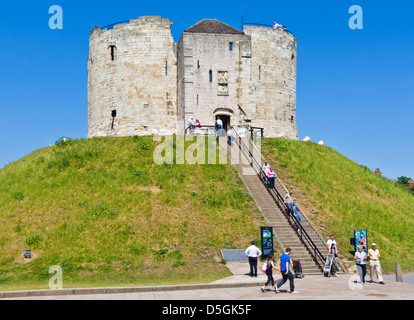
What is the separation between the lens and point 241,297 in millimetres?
13141

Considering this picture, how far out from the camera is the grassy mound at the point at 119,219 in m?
19.4

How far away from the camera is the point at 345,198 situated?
27.5 meters

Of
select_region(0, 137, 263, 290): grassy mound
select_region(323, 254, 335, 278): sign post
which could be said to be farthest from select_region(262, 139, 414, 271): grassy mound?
select_region(0, 137, 263, 290): grassy mound

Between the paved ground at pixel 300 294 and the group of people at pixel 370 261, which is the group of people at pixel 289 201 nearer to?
the group of people at pixel 370 261

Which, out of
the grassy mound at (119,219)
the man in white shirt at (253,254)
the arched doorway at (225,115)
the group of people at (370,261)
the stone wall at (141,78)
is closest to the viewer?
the group of people at (370,261)

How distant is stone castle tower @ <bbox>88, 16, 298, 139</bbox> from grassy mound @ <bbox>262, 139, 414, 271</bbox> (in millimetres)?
5799

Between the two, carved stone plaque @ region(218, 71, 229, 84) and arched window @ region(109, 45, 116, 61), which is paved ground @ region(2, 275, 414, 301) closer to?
carved stone plaque @ region(218, 71, 229, 84)

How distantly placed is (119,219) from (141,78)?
18.8 metres

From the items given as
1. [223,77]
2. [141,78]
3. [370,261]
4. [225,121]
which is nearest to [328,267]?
[370,261]

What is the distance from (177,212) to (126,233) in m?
2.93

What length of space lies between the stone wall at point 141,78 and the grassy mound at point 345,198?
10.1 m

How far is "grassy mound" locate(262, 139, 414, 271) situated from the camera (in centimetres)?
2378

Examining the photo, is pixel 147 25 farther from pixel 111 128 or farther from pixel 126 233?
pixel 126 233

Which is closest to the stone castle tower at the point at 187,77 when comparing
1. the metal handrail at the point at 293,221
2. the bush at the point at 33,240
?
the metal handrail at the point at 293,221
